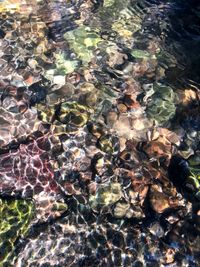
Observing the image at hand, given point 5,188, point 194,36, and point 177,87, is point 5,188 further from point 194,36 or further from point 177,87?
point 194,36

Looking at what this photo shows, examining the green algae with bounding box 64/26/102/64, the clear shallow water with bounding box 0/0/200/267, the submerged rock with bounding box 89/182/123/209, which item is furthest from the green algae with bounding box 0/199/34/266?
the green algae with bounding box 64/26/102/64

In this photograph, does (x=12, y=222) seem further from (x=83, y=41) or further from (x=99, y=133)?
(x=83, y=41)

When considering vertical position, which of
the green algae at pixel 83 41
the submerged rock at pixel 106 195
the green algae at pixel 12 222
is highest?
the green algae at pixel 83 41

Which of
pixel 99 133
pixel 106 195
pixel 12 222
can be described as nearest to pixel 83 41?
pixel 99 133

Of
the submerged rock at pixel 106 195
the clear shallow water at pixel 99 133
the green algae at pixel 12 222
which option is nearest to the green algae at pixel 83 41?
the clear shallow water at pixel 99 133

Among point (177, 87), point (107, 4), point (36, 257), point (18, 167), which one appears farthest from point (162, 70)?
point (36, 257)

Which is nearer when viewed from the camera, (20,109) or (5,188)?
(5,188)

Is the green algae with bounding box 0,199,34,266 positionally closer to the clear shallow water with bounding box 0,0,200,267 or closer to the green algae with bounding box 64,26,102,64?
the clear shallow water with bounding box 0,0,200,267

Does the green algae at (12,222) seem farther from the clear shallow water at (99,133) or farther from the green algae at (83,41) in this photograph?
the green algae at (83,41)
